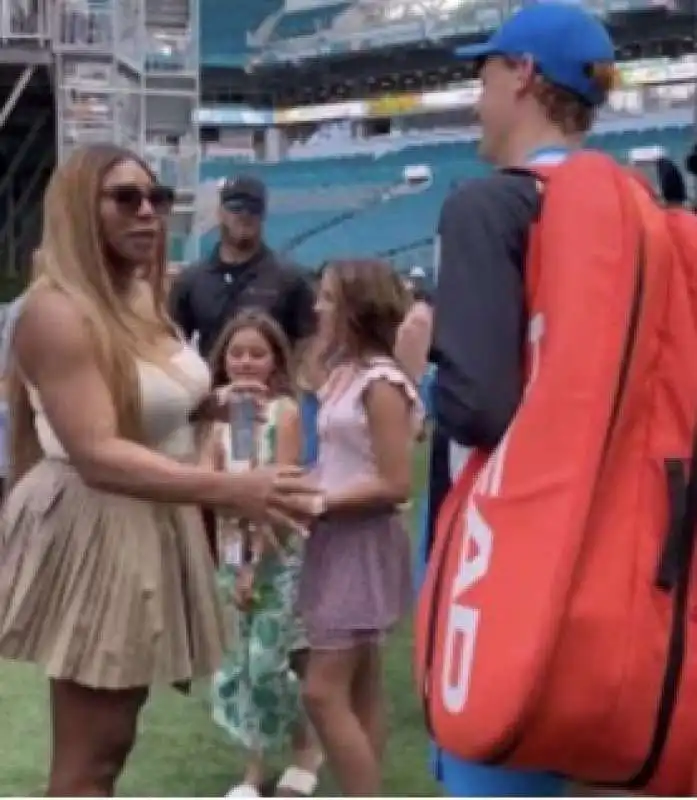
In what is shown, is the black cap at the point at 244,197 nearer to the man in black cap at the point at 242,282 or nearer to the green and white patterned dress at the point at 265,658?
the man in black cap at the point at 242,282

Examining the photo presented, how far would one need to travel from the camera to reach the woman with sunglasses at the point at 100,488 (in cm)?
248

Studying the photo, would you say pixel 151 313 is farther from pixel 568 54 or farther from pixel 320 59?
pixel 320 59

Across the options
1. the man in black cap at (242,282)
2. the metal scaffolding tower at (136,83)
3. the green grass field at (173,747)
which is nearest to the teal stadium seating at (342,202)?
the metal scaffolding tower at (136,83)

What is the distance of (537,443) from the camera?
176 centimetres

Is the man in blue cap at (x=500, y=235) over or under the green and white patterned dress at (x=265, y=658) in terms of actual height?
over

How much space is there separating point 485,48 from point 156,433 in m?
0.85

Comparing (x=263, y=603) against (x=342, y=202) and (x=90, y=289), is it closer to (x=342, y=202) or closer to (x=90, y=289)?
(x=90, y=289)

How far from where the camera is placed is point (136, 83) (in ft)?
49.8

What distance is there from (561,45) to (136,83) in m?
13.5

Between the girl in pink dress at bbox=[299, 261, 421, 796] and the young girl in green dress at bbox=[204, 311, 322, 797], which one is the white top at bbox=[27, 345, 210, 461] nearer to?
the girl in pink dress at bbox=[299, 261, 421, 796]

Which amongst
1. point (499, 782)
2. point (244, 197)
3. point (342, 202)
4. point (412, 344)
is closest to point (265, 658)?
point (412, 344)

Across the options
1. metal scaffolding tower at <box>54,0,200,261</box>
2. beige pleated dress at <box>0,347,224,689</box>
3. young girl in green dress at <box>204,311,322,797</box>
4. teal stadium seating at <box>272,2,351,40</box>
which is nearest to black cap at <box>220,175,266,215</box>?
young girl in green dress at <box>204,311,322,797</box>

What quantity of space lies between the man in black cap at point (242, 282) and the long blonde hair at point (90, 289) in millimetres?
2600

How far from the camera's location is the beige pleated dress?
2.56 meters
